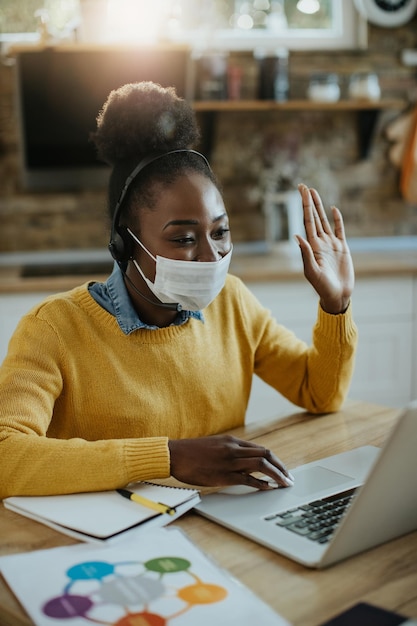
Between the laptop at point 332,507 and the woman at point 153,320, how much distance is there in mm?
244

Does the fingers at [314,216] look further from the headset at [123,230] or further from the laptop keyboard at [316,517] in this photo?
the laptop keyboard at [316,517]

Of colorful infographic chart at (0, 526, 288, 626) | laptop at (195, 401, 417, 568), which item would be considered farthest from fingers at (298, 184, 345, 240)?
colorful infographic chart at (0, 526, 288, 626)

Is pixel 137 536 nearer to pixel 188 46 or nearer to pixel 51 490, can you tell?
pixel 51 490

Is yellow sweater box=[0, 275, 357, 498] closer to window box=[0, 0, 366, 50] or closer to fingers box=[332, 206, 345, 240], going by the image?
fingers box=[332, 206, 345, 240]

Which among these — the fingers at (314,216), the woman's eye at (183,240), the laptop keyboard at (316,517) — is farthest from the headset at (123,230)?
the laptop keyboard at (316,517)

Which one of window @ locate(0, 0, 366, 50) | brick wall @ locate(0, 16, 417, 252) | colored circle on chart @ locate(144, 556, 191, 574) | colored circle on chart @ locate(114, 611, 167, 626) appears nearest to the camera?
colored circle on chart @ locate(114, 611, 167, 626)

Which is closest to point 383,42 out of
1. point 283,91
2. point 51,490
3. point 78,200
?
point 283,91

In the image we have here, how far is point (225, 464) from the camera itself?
1086mm

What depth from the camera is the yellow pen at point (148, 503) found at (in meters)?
1.00

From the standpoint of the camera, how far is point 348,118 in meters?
3.61

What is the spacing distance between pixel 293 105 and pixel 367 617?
2835mm

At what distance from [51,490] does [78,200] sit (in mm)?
2485

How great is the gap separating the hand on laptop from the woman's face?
378mm

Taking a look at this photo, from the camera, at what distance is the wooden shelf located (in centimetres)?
328
